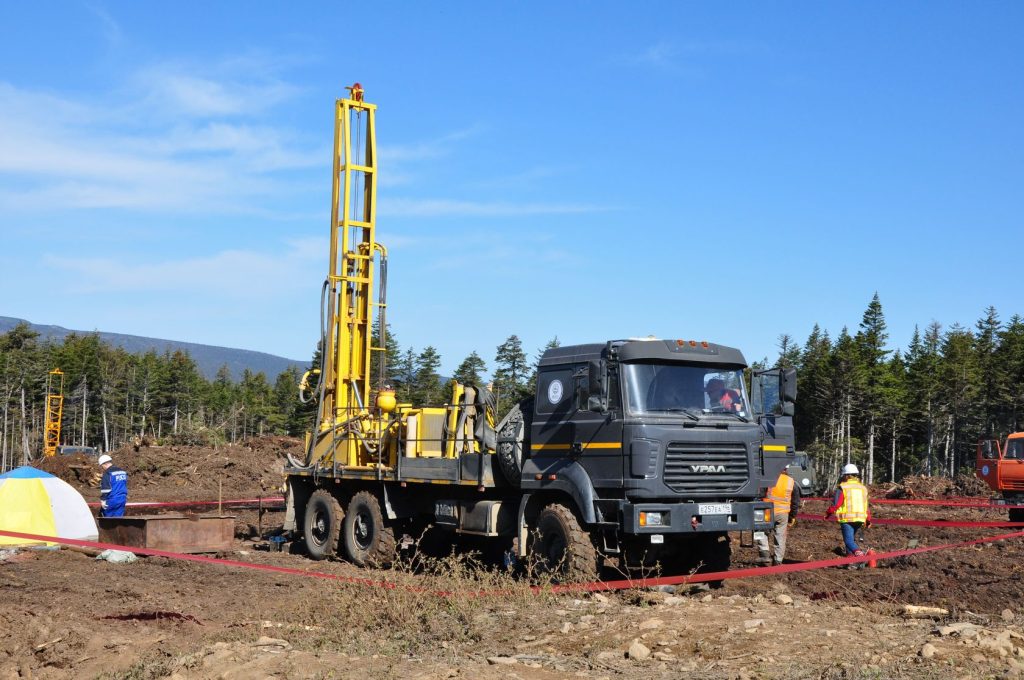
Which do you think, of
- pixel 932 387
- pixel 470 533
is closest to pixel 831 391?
pixel 932 387

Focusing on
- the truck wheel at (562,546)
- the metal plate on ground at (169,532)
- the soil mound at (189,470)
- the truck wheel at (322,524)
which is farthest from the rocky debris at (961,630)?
the soil mound at (189,470)

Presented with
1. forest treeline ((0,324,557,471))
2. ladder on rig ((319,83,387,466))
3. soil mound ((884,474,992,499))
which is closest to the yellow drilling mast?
ladder on rig ((319,83,387,466))

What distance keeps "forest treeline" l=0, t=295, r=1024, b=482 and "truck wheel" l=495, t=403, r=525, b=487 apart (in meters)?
35.8

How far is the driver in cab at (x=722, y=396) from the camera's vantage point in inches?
483

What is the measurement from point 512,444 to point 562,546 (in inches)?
71.2

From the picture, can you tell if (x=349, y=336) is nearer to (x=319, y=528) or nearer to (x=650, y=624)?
(x=319, y=528)

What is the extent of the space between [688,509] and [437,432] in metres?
5.49

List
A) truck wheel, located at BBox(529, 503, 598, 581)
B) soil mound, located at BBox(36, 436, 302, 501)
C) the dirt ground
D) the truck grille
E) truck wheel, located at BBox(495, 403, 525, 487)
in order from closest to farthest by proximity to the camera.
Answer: the dirt ground, truck wheel, located at BBox(529, 503, 598, 581), the truck grille, truck wheel, located at BBox(495, 403, 525, 487), soil mound, located at BBox(36, 436, 302, 501)

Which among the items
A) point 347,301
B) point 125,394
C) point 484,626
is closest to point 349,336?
point 347,301

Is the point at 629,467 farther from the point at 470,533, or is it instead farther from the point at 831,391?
the point at 831,391

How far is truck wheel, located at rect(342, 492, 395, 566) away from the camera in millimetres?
15477

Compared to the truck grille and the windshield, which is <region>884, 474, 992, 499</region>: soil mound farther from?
the truck grille

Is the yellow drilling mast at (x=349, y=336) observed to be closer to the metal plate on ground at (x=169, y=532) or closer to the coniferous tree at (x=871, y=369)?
the metal plate on ground at (x=169, y=532)

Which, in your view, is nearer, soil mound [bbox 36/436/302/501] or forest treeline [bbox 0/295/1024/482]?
soil mound [bbox 36/436/302/501]
